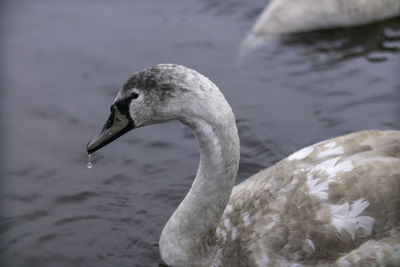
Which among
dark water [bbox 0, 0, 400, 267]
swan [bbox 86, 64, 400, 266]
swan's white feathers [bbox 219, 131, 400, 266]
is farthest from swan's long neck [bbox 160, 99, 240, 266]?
dark water [bbox 0, 0, 400, 267]

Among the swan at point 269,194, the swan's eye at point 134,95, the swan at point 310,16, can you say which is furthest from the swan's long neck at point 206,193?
the swan at point 310,16

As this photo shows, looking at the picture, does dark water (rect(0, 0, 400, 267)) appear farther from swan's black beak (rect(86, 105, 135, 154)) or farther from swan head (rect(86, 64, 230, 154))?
swan head (rect(86, 64, 230, 154))

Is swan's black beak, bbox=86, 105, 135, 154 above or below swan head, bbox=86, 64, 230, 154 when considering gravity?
below

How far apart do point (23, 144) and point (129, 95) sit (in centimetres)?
281

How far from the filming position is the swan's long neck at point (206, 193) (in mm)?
3777

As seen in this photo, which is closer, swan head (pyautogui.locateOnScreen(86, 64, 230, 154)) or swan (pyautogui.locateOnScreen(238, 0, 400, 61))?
swan head (pyautogui.locateOnScreen(86, 64, 230, 154))

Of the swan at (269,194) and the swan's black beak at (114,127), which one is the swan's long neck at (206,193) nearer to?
the swan at (269,194)

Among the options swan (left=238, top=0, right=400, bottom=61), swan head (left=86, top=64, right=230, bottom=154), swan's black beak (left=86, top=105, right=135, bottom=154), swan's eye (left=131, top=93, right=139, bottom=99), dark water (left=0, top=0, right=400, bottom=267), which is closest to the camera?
swan head (left=86, top=64, right=230, bottom=154)

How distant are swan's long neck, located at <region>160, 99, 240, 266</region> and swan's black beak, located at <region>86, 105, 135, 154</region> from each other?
1.32 ft

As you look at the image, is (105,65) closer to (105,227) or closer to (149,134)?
(149,134)

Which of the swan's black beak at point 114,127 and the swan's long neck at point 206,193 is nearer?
the swan's long neck at point 206,193

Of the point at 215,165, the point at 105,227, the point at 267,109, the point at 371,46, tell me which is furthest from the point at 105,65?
the point at 215,165

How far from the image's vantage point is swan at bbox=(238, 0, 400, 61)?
7496 mm

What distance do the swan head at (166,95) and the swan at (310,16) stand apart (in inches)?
146
